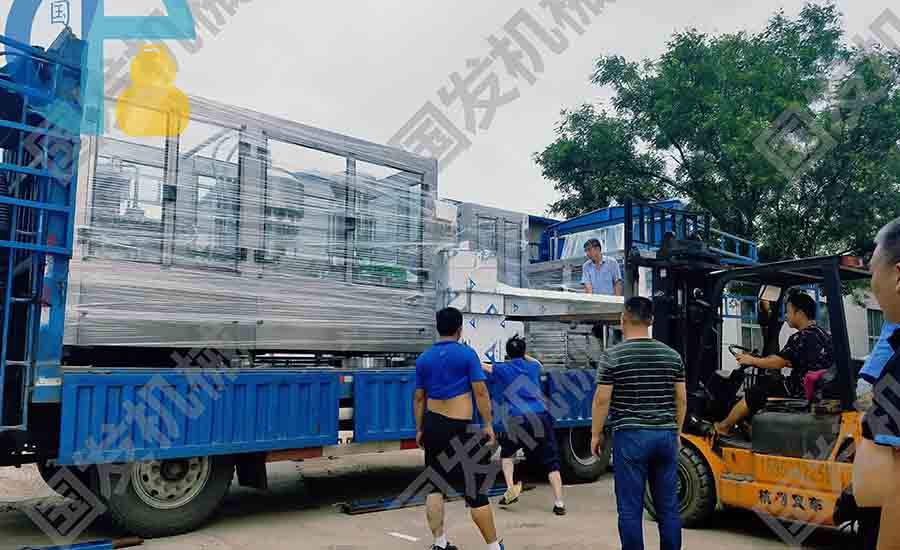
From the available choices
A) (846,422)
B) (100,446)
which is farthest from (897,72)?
(100,446)

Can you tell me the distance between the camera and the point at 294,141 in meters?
6.05

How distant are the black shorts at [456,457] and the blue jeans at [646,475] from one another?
0.89 metres

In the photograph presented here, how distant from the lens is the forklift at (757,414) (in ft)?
16.6

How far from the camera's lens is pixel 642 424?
13.2ft

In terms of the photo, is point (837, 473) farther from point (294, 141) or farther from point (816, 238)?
point (816, 238)

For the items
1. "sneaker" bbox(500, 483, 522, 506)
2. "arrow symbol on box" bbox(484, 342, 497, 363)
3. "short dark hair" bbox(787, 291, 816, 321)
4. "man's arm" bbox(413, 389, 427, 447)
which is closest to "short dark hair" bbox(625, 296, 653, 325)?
"man's arm" bbox(413, 389, 427, 447)

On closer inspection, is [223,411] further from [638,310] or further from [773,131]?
[773,131]

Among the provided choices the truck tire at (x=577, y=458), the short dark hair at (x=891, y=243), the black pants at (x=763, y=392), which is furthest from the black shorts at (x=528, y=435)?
the short dark hair at (x=891, y=243)

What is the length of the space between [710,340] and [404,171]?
3032mm

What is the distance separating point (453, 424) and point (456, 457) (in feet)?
0.72

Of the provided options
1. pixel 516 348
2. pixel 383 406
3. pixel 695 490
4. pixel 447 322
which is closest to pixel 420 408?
pixel 447 322

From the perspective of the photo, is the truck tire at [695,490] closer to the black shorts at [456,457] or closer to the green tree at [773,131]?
the black shorts at [456,457]

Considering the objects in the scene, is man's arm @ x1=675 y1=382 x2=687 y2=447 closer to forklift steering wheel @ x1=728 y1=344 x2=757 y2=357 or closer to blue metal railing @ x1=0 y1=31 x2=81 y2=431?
forklift steering wheel @ x1=728 y1=344 x2=757 y2=357

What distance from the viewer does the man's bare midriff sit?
15.3 feet
